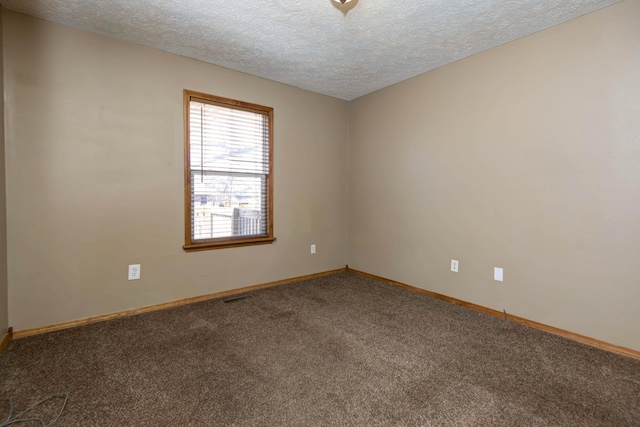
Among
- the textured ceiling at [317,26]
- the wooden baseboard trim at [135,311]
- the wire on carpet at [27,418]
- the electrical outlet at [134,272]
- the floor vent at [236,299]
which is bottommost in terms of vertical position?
the wire on carpet at [27,418]

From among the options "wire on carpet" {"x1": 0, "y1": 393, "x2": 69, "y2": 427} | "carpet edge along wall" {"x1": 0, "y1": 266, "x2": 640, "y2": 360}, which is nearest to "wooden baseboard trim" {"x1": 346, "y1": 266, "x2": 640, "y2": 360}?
"carpet edge along wall" {"x1": 0, "y1": 266, "x2": 640, "y2": 360}

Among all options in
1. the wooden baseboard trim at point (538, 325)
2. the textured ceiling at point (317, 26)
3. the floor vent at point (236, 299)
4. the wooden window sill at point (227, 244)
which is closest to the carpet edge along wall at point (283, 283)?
the wooden baseboard trim at point (538, 325)

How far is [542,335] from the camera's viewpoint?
90.8 inches

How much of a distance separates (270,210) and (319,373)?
6.74 ft

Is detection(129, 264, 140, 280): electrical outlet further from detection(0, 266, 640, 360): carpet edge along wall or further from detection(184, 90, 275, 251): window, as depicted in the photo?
detection(184, 90, 275, 251): window

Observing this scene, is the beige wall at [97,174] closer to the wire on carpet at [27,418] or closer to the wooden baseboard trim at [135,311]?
the wooden baseboard trim at [135,311]

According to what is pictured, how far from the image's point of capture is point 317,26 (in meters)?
2.32

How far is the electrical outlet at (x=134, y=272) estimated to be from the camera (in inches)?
105

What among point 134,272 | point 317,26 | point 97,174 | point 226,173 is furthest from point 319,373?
point 317,26

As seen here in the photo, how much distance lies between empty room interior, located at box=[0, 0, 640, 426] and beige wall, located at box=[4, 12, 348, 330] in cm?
1

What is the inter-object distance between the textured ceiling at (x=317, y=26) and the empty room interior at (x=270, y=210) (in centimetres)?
2

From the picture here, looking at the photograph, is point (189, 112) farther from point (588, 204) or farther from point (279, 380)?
point (588, 204)

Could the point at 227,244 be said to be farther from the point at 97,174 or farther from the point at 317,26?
the point at 317,26

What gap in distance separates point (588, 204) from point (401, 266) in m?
1.80
